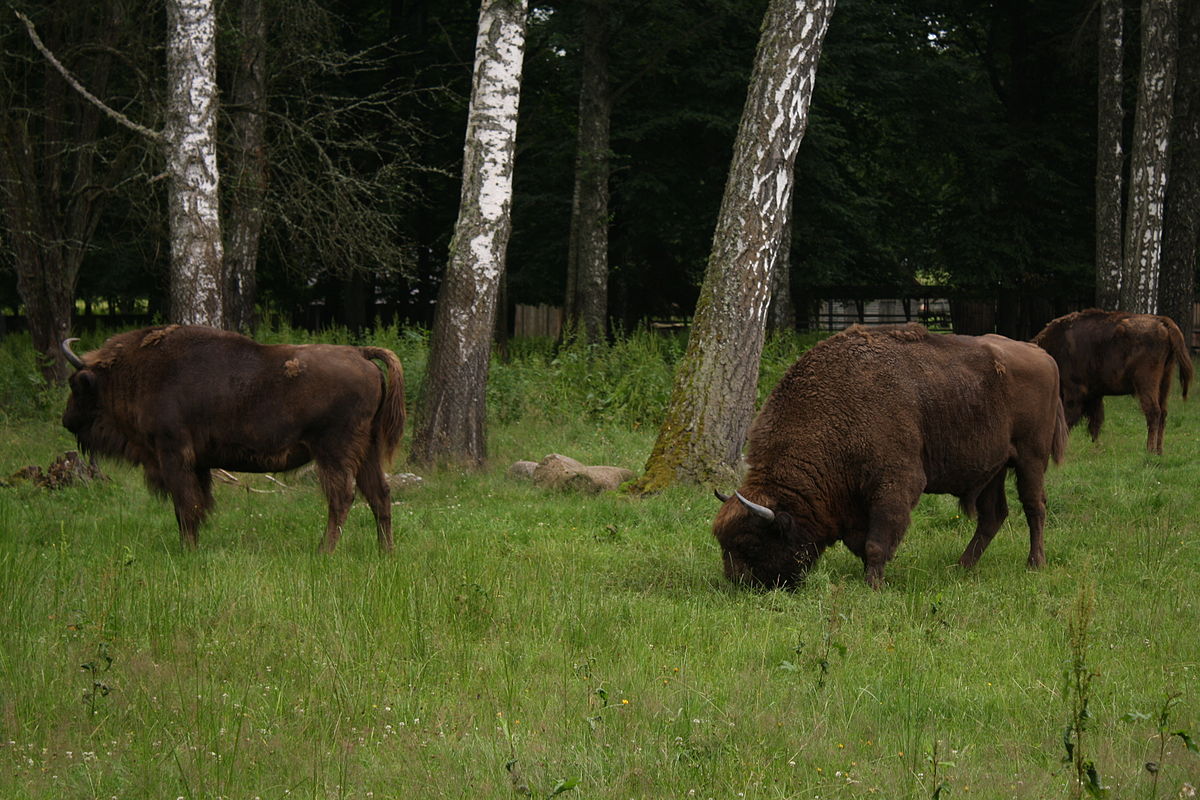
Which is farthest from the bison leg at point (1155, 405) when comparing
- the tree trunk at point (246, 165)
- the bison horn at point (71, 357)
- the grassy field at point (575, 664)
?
the tree trunk at point (246, 165)

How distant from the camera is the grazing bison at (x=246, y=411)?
8672mm

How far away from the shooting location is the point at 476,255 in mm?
12453

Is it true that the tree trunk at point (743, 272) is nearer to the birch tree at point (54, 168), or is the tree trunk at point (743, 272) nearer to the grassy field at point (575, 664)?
the grassy field at point (575, 664)

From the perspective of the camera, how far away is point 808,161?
2670 cm

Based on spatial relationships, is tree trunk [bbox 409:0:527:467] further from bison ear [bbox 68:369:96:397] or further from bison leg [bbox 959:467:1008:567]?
bison leg [bbox 959:467:1008:567]

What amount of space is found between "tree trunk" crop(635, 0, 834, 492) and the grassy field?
1.25 metres

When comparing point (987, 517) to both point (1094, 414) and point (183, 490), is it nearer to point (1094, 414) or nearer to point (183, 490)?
point (183, 490)

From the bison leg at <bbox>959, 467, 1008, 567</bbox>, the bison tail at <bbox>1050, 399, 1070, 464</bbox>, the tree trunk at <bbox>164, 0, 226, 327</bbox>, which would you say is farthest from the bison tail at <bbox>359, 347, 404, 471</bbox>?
the bison tail at <bbox>1050, 399, 1070, 464</bbox>

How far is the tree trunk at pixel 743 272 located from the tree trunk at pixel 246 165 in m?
8.82

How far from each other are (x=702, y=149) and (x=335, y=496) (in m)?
21.2

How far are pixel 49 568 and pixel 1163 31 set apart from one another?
19.2 metres

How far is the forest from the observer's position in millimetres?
24562

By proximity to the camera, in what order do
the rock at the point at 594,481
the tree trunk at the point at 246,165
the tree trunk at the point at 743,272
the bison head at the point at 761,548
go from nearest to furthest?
the bison head at the point at 761,548 → the tree trunk at the point at 743,272 → the rock at the point at 594,481 → the tree trunk at the point at 246,165

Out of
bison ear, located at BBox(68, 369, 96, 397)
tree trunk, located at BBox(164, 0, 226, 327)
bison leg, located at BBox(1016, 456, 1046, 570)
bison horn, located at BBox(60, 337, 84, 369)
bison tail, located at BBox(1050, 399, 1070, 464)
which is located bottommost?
bison leg, located at BBox(1016, 456, 1046, 570)
